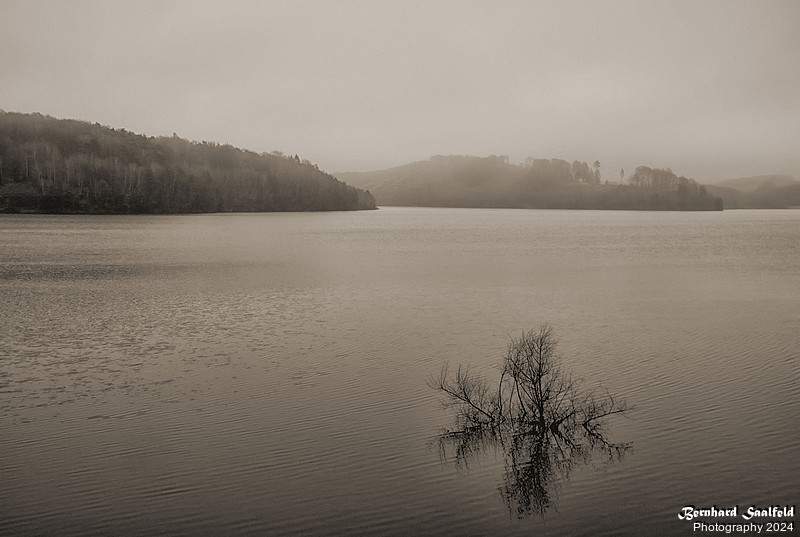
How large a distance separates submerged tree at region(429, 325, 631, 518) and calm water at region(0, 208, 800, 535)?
320 millimetres

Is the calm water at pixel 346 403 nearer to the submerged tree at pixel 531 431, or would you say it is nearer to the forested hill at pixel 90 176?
the submerged tree at pixel 531 431

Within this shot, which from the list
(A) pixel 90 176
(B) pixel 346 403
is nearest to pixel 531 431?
(B) pixel 346 403

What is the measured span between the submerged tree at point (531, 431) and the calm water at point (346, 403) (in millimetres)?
320

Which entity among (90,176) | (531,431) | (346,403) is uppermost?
(90,176)

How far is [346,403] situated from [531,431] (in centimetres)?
417

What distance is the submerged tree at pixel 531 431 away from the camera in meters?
9.80

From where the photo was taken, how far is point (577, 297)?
1171 inches

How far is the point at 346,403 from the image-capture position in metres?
13.6

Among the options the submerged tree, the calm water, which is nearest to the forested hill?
the calm water

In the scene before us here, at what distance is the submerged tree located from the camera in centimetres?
980

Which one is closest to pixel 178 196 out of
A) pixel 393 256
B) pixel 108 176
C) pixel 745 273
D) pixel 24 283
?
pixel 108 176

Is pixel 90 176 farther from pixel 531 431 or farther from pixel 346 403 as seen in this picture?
pixel 531 431

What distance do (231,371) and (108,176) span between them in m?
163

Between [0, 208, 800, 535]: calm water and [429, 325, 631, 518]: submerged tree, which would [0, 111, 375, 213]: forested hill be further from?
[429, 325, 631, 518]: submerged tree
